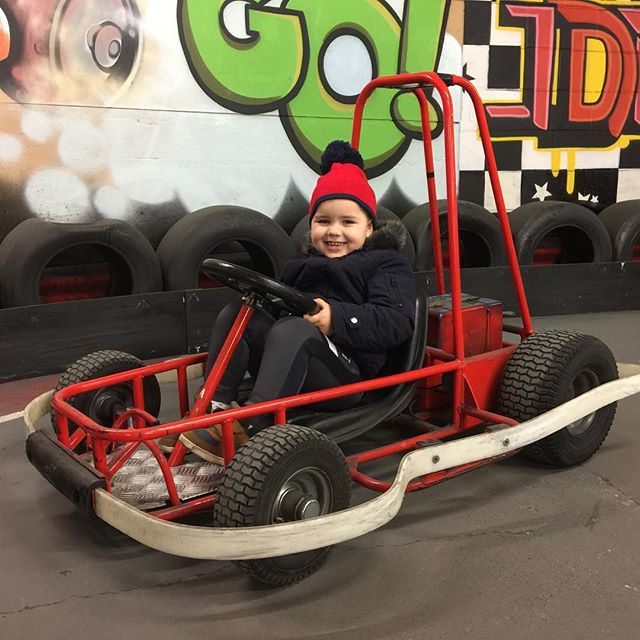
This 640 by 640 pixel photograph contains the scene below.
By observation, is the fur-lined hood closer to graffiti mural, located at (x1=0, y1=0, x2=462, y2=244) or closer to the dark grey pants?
the dark grey pants

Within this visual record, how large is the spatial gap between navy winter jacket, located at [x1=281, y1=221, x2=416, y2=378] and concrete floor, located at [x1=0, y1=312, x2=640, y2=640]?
34 centimetres

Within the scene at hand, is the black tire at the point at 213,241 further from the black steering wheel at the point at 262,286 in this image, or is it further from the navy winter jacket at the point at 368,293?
the black steering wheel at the point at 262,286

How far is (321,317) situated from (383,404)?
0.77 ft

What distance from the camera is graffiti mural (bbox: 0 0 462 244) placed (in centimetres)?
280

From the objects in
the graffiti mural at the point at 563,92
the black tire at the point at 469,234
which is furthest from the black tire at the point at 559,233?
the graffiti mural at the point at 563,92

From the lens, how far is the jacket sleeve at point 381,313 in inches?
54.9

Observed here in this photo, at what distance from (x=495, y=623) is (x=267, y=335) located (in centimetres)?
64

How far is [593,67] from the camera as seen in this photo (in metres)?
3.79

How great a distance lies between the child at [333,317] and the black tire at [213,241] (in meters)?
1.06

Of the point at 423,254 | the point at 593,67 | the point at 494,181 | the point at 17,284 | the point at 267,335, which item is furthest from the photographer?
the point at 593,67

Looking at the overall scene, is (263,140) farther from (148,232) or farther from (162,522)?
(162,522)

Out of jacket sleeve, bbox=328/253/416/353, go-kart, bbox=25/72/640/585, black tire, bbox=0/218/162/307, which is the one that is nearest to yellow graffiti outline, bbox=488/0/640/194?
black tire, bbox=0/218/162/307

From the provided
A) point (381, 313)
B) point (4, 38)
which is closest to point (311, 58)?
point (4, 38)

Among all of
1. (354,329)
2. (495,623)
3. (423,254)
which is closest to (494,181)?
(354,329)
